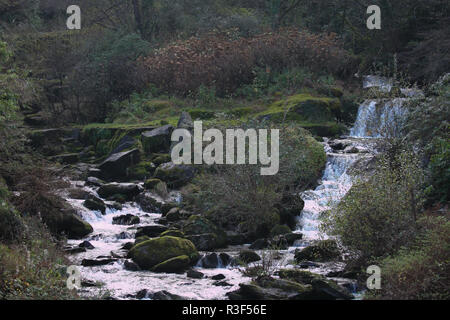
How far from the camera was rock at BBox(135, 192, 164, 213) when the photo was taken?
16203 millimetres

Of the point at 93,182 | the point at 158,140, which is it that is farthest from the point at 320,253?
the point at 158,140

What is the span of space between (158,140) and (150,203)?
164 inches

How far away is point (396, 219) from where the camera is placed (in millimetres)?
10008

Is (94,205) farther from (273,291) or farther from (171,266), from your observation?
(273,291)

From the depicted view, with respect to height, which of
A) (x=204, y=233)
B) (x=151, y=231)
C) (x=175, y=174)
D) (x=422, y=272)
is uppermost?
(x=175, y=174)

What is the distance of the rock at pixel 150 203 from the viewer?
1620 cm

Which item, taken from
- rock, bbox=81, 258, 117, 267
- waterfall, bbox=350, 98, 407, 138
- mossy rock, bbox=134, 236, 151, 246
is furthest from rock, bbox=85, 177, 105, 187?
waterfall, bbox=350, 98, 407, 138

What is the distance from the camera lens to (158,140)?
1998cm

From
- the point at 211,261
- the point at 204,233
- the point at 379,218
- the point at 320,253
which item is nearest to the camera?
the point at 379,218

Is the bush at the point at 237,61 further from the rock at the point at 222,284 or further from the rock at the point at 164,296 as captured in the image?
the rock at the point at 164,296

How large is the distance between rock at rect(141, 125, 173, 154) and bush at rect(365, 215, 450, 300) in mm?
11805

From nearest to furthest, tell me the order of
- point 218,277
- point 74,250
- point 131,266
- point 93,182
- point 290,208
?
point 218,277 → point 131,266 → point 74,250 → point 290,208 → point 93,182

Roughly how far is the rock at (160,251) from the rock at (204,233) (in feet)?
2.53
